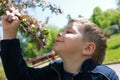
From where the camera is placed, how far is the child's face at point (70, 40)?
2463 millimetres

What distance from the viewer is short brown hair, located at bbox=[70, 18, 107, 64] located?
255 cm

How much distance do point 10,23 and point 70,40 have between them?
0.46 metres

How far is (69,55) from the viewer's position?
2.52 meters

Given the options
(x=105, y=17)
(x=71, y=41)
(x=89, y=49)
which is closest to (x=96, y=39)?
(x=89, y=49)

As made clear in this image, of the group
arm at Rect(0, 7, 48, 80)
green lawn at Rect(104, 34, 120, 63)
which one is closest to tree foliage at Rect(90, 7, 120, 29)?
green lawn at Rect(104, 34, 120, 63)

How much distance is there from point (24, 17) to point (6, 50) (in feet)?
0.77

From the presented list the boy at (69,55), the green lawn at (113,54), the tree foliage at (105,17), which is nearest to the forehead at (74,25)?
the boy at (69,55)

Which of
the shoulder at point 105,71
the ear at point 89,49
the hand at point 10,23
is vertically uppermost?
the hand at point 10,23

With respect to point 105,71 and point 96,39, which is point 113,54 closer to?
point 96,39

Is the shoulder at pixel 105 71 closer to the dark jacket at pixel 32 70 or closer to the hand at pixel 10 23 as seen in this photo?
the dark jacket at pixel 32 70

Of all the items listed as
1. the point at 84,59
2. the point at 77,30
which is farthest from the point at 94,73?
the point at 77,30

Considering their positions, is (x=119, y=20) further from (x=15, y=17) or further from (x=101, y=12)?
(x=15, y=17)

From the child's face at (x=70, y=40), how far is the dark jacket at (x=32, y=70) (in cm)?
12

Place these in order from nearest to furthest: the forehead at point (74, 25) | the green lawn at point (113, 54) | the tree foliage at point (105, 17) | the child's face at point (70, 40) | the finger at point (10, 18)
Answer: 1. the finger at point (10, 18)
2. the child's face at point (70, 40)
3. the forehead at point (74, 25)
4. the green lawn at point (113, 54)
5. the tree foliage at point (105, 17)
